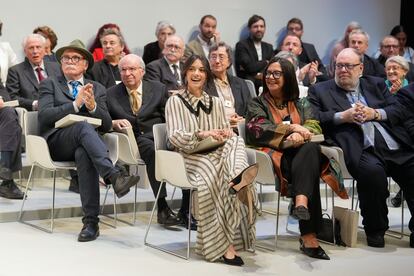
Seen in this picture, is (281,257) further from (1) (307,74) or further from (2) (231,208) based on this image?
(1) (307,74)

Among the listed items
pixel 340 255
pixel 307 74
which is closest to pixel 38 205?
pixel 340 255

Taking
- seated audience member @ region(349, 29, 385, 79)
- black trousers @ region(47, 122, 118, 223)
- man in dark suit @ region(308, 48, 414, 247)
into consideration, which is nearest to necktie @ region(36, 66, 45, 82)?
black trousers @ region(47, 122, 118, 223)

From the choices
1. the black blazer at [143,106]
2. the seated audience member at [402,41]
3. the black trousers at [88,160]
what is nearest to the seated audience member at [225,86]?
the black blazer at [143,106]

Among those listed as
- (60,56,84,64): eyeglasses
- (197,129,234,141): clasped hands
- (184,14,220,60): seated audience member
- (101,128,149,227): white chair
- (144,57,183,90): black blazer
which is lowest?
(101,128,149,227): white chair

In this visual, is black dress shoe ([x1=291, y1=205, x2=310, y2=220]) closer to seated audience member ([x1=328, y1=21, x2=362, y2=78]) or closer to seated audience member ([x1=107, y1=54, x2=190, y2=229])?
seated audience member ([x1=107, y1=54, x2=190, y2=229])

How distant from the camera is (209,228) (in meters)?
4.86

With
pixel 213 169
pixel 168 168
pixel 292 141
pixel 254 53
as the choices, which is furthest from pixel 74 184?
pixel 254 53

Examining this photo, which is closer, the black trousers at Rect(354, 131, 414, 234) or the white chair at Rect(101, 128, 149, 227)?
the black trousers at Rect(354, 131, 414, 234)

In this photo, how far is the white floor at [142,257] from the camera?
4.57 m

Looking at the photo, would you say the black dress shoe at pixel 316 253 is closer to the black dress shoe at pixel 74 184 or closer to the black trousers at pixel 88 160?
the black trousers at pixel 88 160

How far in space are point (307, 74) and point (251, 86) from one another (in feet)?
3.58

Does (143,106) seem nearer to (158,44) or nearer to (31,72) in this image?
(31,72)

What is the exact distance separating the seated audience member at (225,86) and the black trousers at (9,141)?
1.49m

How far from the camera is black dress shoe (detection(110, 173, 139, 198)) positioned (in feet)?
16.7
